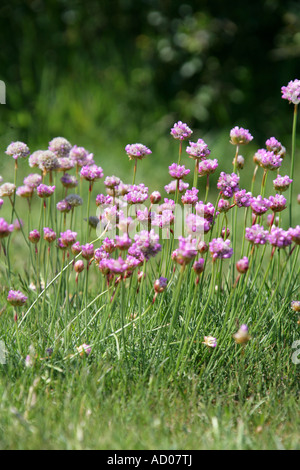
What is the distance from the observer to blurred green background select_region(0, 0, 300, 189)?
4746 mm

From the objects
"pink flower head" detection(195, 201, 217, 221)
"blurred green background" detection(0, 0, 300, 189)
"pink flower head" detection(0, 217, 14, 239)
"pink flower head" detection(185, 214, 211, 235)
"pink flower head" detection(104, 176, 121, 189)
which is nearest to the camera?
"pink flower head" detection(0, 217, 14, 239)

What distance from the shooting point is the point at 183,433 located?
63.9 inches

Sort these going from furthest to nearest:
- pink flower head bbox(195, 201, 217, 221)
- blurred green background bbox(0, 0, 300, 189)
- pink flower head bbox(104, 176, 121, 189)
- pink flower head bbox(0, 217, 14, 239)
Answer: blurred green background bbox(0, 0, 300, 189) < pink flower head bbox(104, 176, 121, 189) < pink flower head bbox(195, 201, 217, 221) < pink flower head bbox(0, 217, 14, 239)

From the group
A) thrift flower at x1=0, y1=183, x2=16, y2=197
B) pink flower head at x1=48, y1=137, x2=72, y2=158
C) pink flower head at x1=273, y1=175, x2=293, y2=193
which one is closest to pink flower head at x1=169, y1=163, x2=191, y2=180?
pink flower head at x1=273, y1=175, x2=293, y2=193

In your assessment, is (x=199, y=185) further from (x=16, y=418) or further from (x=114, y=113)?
(x=16, y=418)

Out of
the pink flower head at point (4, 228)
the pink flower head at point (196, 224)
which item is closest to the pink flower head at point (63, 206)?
the pink flower head at point (4, 228)

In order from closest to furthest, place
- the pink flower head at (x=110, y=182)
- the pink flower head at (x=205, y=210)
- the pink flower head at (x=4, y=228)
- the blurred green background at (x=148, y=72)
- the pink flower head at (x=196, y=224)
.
Answer: the pink flower head at (x=4, y=228) → the pink flower head at (x=196, y=224) → the pink flower head at (x=205, y=210) → the pink flower head at (x=110, y=182) → the blurred green background at (x=148, y=72)

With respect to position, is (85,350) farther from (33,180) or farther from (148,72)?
(148,72)

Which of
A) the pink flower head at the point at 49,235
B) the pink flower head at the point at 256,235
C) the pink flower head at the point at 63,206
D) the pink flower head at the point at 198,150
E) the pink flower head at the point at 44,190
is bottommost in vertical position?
the pink flower head at the point at 256,235

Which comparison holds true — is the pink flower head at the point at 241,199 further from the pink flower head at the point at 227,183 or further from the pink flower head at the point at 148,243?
the pink flower head at the point at 148,243

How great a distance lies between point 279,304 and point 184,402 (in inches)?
22.3

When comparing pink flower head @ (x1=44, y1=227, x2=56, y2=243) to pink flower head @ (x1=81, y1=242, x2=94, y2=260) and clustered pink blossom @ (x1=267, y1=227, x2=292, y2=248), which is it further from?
clustered pink blossom @ (x1=267, y1=227, x2=292, y2=248)

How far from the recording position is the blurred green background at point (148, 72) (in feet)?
15.6

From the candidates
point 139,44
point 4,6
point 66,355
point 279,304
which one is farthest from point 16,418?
point 4,6
